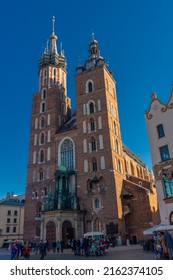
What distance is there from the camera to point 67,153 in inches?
1511

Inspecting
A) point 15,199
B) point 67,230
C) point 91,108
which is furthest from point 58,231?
point 15,199

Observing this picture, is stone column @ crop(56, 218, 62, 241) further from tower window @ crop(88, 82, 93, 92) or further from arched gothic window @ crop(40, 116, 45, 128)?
tower window @ crop(88, 82, 93, 92)

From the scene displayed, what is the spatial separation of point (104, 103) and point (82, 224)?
18.6m

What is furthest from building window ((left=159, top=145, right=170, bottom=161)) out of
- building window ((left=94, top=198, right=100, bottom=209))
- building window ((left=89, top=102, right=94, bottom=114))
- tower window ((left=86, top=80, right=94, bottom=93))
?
tower window ((left=86, top=80, right=94, bottom=93))

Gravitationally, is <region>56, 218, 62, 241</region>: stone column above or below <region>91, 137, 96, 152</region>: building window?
below

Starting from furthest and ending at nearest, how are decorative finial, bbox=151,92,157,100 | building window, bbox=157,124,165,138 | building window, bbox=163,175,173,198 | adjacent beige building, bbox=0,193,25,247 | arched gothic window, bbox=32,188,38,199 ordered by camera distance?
adjacent beige building, bbox=0,193,25,247 < arched gothic window, bbox=32,188,38,199 < decorative finial, bbox=151,92,157,100 < building window, bbox=157,124,165,138 < building window, bbox=163,175,173,198

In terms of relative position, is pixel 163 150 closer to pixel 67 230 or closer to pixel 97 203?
pixel 97 203

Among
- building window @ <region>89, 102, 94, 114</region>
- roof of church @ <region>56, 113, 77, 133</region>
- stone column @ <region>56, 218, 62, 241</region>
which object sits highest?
building window @ <region>89, 102, 94, 114</region>

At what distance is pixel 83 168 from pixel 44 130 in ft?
37.9

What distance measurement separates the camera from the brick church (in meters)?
31.1

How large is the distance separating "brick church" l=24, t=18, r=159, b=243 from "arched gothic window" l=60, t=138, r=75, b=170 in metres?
0.16

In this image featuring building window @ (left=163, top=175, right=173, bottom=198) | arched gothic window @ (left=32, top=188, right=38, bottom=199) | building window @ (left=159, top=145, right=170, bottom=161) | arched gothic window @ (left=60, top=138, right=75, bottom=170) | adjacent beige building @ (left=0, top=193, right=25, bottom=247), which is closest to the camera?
building window @ (left=163, top=175, right=173, bottom=198)
